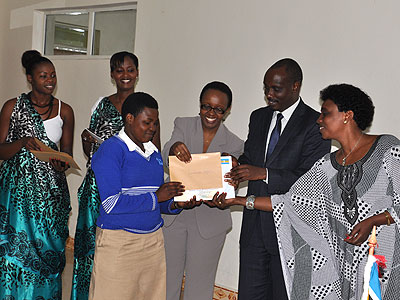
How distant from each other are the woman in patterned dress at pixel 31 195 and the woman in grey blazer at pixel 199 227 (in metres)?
0.97

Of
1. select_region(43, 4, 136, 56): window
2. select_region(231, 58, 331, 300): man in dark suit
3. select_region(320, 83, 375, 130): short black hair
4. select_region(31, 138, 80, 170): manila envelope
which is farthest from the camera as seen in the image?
select_region(43, 4, 136, 56): window

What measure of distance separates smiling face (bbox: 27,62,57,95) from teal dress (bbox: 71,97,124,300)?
1.29ft

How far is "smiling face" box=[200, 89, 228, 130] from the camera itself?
366 centimetres

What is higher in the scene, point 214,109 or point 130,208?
point 214,109

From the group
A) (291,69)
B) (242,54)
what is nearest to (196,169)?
(291,69)

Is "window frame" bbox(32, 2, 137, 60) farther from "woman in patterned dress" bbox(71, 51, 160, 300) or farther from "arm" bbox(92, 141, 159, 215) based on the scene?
"arm" bbox(92, 141, 159, 215)

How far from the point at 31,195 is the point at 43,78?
0.89 m

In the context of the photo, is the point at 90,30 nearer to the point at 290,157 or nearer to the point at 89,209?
the point at 89,209

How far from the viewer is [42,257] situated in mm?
4219

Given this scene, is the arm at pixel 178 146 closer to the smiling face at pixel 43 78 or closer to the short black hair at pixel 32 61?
the smiling face at pixel 43 78

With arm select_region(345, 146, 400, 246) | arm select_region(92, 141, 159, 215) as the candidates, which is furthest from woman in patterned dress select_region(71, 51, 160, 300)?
arm select_region(345, 146, 400, 246)

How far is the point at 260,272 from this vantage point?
11.4 ft

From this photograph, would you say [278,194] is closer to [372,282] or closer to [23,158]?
[372,282]

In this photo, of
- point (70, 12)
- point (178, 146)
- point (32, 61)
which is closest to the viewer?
point (178, 146)
